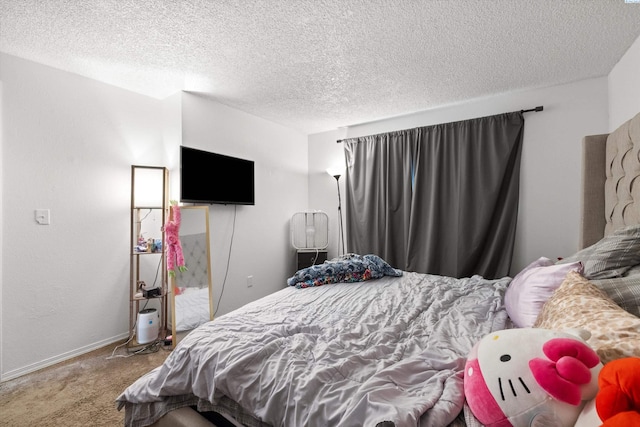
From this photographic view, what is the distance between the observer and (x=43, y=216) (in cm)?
237

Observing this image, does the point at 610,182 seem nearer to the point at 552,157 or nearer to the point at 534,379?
the point at 552,157

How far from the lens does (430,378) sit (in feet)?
3.10

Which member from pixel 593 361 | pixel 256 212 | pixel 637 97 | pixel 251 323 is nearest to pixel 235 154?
pixel 256 212

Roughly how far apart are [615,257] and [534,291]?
338 millimetres

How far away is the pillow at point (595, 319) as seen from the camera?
2.13 feet

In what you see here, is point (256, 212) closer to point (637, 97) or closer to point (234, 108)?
point (234, 108)

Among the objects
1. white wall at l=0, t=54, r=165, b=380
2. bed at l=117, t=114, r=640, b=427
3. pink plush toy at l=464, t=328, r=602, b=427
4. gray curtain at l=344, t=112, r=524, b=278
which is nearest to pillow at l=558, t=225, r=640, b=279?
bed at l=117, t=114, r=640, b=427

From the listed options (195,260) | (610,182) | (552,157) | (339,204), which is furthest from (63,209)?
(552,157)

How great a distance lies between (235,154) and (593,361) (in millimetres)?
3403

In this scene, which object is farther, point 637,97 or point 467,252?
point 467,252

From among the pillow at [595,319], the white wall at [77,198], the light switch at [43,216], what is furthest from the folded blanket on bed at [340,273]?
the light switch at [43,216]

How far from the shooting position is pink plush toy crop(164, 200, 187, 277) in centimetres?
272

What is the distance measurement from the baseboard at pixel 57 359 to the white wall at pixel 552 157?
4188 mm

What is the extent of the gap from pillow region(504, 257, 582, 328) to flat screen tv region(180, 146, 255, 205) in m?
2.78
